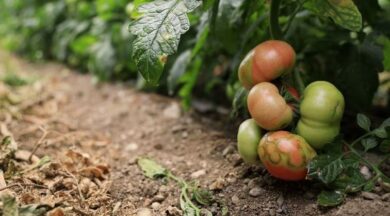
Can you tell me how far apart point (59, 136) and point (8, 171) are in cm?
52

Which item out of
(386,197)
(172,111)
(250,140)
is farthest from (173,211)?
(172,111)

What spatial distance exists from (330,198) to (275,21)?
1.95ft

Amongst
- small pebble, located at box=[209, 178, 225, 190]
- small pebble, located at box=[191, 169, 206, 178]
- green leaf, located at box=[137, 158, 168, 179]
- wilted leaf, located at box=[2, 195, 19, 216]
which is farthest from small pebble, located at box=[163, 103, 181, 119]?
wilted leaf, located at box=[2, 195, 19, 216]

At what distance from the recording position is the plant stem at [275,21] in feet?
5.25

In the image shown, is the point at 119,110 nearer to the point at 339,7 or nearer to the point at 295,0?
the point at 295,0

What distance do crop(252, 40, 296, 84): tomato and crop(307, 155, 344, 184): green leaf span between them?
0.91 ft

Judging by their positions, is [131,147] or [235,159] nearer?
[235,159]

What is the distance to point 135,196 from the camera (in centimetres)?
158

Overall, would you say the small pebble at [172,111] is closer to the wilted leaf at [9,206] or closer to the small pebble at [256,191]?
the small pebble at [256,191]

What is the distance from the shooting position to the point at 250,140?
1.48 metres

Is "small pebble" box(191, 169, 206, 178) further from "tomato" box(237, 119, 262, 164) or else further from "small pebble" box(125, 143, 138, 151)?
"small pebble" box(125, 143, 138, 151)

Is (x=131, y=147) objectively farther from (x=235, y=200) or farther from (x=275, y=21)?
(x=275, y=21)

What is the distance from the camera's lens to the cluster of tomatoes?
4.62ft

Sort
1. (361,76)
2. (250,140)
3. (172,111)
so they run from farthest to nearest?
(172,111), (361,76), (250,140)
